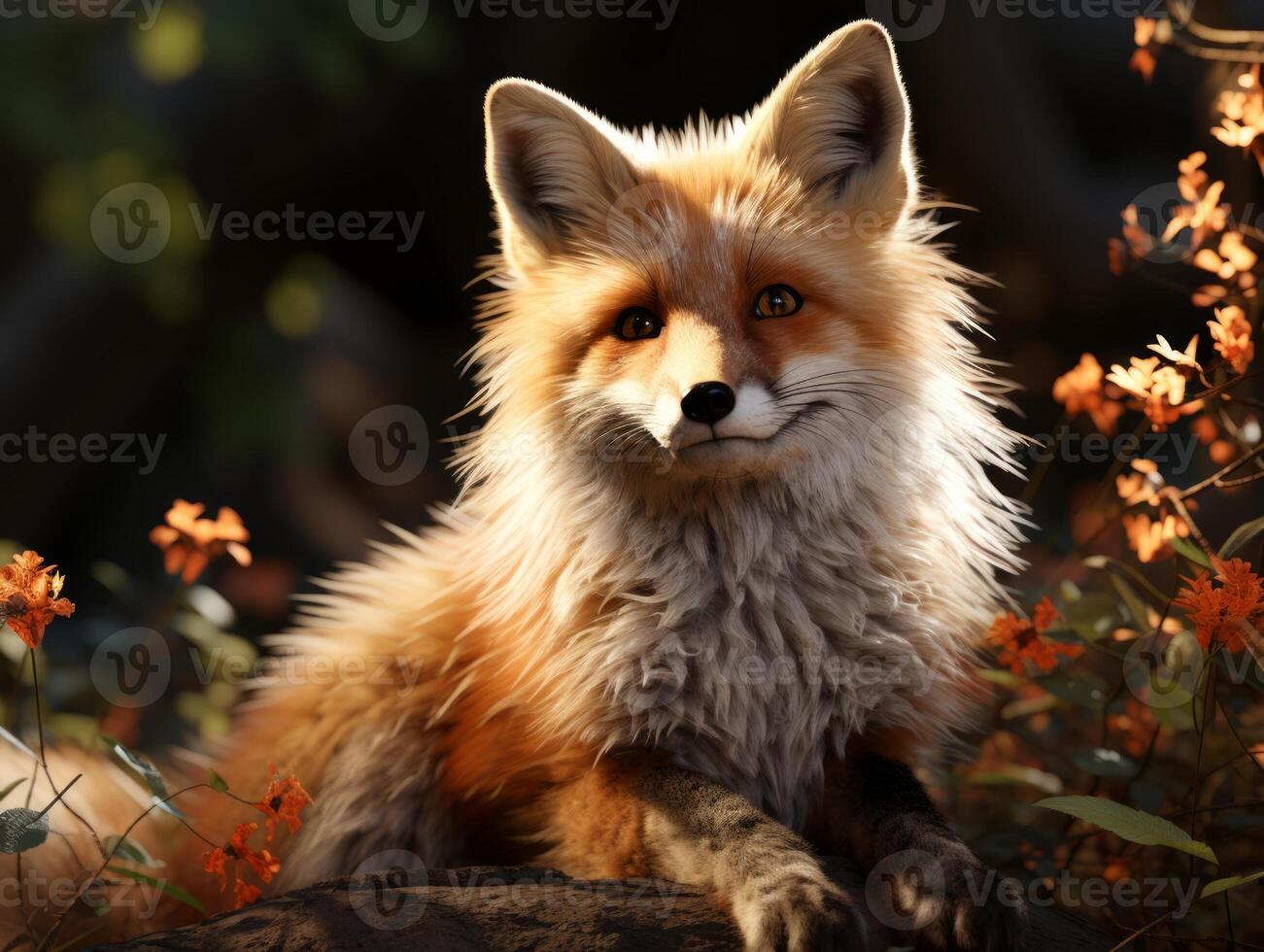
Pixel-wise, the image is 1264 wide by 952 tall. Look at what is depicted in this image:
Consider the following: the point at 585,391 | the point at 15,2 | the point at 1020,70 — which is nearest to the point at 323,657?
the point at 585,391

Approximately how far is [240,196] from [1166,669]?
3662mm

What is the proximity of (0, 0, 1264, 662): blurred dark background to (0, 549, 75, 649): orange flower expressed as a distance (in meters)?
2.42

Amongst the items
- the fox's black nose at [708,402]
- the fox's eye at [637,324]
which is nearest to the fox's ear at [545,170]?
the fox's eye at [637,324]

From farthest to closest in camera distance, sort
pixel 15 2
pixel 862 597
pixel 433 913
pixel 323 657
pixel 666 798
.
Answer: pixel 15 2
pixel 323 657
pixel 862 597
pixel 666 798
pixel 433 913

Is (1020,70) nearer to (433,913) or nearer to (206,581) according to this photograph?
(206,581)

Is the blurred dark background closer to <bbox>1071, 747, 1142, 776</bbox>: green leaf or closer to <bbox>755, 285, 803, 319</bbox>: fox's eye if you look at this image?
<bbox>1071, 747, 1142, 776</bbox>: green leaf

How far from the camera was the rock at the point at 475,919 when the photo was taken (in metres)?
1.87

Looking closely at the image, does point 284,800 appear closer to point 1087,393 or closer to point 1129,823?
point 1129,823

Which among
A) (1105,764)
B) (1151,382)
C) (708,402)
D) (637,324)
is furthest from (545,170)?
(1105,764)

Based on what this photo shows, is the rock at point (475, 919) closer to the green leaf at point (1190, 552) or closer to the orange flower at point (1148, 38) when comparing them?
the green leaf at point (1190, 552)

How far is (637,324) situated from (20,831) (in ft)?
4.74

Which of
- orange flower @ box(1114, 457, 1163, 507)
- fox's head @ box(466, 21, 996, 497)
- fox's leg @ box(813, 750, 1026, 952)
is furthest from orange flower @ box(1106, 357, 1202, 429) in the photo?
fox's leg @ box(813, 750, 1026, 952)

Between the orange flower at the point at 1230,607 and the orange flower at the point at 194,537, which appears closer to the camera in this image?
the orange flower at the point at 1230,607

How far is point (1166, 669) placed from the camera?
2680 mm
